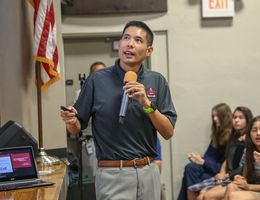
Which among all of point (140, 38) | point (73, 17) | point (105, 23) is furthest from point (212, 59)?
point (140, 38)

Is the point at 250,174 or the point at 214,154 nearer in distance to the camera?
the point at 250,174

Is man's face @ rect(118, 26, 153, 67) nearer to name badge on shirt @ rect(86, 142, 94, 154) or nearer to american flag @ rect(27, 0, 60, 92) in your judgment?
american flag @ rect(27, 0, 60, 92)

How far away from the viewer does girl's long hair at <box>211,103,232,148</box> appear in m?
Answer: 4.79

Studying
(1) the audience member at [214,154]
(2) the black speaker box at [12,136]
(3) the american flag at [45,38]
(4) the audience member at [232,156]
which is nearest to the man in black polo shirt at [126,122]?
(2) the black speaker box at [12,136]

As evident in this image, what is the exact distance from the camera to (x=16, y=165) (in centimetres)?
208

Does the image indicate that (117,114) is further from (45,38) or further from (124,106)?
(45,38)

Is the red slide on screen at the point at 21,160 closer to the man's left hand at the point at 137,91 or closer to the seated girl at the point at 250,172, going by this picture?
the man's left hand at the point at 137,91

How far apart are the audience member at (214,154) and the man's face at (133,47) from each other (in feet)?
9.74

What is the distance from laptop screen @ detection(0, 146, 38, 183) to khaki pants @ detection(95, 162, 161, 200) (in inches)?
Result: 15.4

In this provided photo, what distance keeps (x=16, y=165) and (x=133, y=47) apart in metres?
0.81

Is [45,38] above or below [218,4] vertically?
below

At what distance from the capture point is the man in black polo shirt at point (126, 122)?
1.87m

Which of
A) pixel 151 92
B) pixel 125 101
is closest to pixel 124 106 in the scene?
pixel 125 101

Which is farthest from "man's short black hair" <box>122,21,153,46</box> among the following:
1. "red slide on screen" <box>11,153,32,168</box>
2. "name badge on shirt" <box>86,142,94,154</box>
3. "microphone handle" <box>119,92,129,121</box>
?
"name badge on shirt" <box>86,142,94,154</box>
